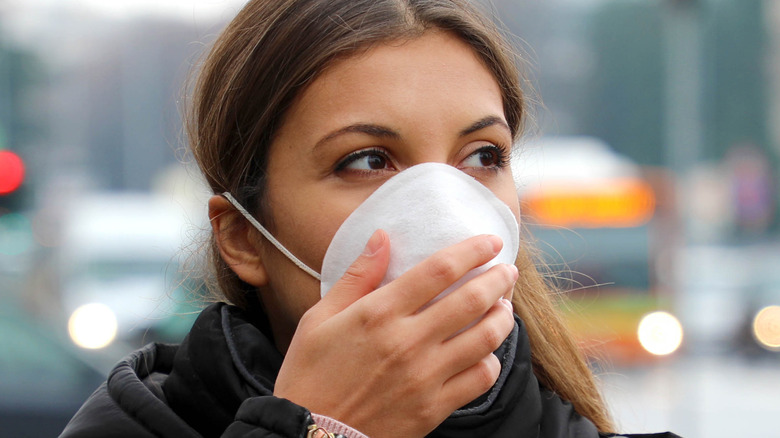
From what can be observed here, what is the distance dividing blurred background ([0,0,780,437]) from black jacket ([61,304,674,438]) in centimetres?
353

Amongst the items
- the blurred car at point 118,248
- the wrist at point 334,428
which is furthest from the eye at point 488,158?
the blurred car at point 118,248

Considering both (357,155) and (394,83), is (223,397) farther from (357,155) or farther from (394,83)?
(394,83)

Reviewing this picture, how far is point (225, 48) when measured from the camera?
2.07 m

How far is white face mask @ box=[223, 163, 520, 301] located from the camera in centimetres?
166

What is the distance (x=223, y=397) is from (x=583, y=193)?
40.0 ft

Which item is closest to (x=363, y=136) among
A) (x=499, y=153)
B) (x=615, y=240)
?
(x=499, y=153)

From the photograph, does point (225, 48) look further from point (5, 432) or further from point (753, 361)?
point (753, 361)

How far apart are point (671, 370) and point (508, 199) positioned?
10403 millimetres

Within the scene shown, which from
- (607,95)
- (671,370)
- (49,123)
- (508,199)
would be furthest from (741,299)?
(508,199)

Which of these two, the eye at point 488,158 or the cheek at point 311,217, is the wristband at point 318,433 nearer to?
the cheek at point 311,217

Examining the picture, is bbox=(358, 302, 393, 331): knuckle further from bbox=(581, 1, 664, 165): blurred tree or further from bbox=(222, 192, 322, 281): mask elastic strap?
bbox=(581, 1, 664, 165): blurred tree

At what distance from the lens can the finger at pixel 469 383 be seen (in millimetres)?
1506

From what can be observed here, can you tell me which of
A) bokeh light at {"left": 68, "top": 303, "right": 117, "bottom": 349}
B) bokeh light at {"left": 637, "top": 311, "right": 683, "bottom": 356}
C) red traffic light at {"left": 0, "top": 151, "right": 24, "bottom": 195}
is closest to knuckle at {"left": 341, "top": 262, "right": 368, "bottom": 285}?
bokeh light at {"left": 68, "top": 303, "right": 117, "bottom": 349}

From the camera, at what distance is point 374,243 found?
5.37ft
